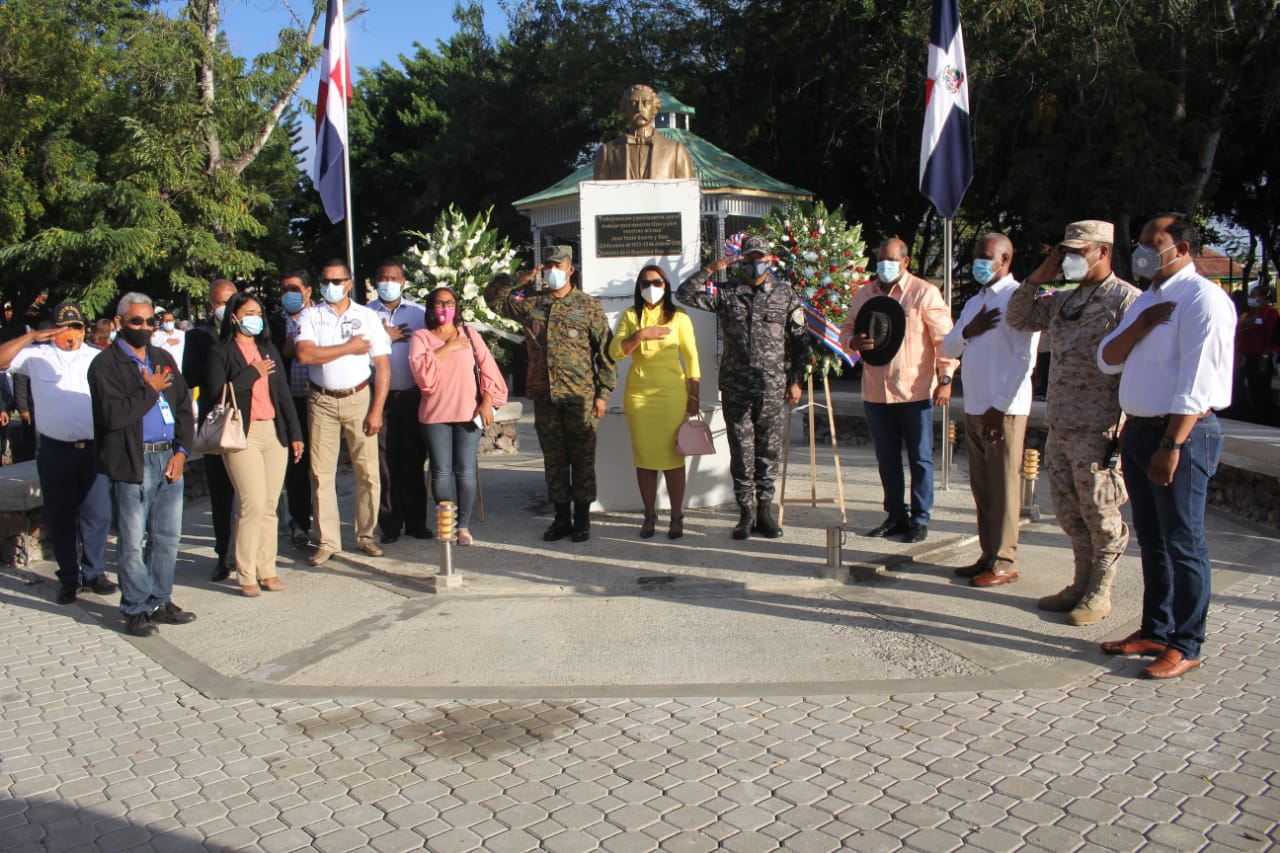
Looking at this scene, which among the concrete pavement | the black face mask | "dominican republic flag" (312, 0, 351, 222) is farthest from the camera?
"dominican republic flag" (312, 0, 351, 222)

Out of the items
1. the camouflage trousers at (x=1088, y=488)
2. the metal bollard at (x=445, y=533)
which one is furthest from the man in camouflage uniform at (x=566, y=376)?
the camouflage trousers at (x=1088, y=488)

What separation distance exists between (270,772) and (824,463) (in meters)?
7.93

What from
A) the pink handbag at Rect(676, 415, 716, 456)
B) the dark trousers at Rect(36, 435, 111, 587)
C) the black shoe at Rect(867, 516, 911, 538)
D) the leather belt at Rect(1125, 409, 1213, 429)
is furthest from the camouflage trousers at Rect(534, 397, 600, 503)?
the leather belt at Rect(1125, 409, 1213, 429)

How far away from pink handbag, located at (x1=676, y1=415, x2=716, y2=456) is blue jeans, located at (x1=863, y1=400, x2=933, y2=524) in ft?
3.87

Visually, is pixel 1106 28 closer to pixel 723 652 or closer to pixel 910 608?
pixel 910 608

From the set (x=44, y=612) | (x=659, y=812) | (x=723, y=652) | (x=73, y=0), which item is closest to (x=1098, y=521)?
(x=723, y=652)

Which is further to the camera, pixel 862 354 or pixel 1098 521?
pixel 862 354

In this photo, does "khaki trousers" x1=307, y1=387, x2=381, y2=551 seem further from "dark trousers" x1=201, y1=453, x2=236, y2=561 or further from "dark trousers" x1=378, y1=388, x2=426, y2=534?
"dark trousers" x1=201, y1=453, x2=236, y2=561

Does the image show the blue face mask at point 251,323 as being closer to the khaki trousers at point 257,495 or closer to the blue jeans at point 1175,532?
the khaki trousers at point 257,495

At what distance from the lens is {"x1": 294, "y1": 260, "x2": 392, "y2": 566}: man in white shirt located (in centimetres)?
721

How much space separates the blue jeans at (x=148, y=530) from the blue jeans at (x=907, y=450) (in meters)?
4.69

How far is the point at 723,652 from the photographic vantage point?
540 centimetres

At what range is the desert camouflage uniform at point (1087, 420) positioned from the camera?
5.44m

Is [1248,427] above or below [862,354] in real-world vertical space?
below
